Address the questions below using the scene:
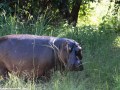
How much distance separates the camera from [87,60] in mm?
6035

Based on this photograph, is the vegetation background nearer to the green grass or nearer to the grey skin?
the green grass

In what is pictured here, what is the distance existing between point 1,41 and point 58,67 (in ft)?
2.99

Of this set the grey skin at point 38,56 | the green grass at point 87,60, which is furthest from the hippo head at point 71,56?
the green grass at point 87,60

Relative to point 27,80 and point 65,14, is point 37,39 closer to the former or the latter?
point 27,80

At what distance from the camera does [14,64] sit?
5.16 meters

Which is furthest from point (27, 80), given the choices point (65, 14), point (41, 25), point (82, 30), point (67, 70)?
point (65, 14)

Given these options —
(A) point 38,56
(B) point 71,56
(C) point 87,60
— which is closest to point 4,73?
(A) point 38,56

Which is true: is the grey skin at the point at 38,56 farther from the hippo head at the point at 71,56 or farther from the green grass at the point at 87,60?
the green grass at the point at 87,60

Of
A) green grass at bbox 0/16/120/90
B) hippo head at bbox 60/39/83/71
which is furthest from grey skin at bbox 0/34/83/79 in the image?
green grass at bbox 0/16/120/90

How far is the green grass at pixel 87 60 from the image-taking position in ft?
15.9

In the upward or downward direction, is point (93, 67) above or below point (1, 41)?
below

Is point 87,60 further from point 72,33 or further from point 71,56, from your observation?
point 72,33

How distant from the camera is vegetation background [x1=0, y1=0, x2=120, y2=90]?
196 inches

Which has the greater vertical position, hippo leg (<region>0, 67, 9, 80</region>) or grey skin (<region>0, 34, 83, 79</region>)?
grey skin (<region>0, 34, 83, 79</region>)
